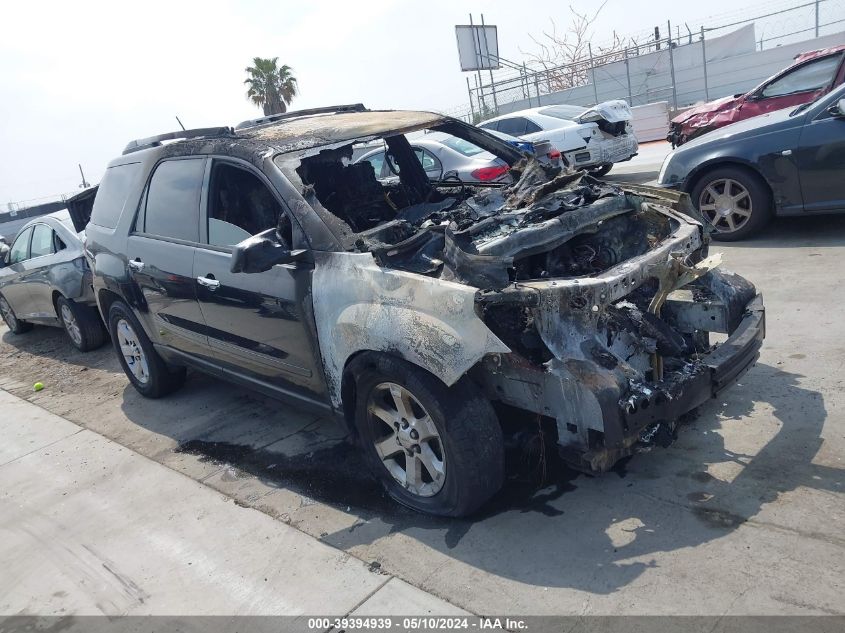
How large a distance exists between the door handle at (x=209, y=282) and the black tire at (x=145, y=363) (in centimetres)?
138

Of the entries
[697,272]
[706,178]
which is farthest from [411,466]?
[706,178]

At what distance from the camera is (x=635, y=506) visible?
3.42 metres

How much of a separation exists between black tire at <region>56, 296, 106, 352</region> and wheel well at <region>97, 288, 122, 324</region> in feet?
6.57

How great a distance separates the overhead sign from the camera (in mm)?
26047

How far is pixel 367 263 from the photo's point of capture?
3574 mm

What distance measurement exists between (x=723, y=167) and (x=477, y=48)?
2126cm

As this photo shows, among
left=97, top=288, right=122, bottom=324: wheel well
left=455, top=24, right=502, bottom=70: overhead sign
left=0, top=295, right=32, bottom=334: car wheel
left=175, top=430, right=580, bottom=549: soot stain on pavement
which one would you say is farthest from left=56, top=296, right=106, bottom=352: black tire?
left=455, top=24, right=502, bottom=70: overhead sign

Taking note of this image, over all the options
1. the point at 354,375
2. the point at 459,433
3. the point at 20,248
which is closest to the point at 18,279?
the point at 20,248

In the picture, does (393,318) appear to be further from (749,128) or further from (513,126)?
(513,126)

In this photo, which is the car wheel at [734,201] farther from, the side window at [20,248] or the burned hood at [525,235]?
the side window at [20,248]

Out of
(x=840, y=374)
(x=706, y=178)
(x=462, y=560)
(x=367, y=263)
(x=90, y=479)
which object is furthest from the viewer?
(x=706, y=178)

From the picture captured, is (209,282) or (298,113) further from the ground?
(298,113)

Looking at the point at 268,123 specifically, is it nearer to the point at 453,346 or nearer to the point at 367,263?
the point at 367,263

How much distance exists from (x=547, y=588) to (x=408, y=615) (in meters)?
0.59
